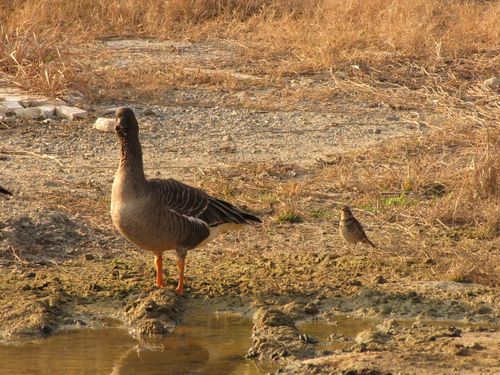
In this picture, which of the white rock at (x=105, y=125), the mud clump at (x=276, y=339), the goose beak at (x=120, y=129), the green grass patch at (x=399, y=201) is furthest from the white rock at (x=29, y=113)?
the mud clump at (x=276, y=339)

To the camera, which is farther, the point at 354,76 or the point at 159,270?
the point at 354,76

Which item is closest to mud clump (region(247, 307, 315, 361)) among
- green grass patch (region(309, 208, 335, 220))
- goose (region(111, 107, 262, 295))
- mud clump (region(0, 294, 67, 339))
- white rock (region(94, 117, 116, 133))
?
goose (region(111, 107, 262, 295))

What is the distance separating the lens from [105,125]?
12.0 metres

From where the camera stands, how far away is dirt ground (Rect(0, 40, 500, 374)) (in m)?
7.04

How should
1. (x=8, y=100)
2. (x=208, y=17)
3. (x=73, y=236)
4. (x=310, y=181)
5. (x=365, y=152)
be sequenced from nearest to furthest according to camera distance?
(x=73, y=236), (x=310, y=181), (x=365, y=152), (x=8, y=100), (x=208, y=17)

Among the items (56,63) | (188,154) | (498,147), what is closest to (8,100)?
(56,63)

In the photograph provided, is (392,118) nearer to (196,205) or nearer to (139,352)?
(196,205)

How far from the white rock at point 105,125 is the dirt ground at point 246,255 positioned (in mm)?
76

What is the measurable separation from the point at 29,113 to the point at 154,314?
544cm

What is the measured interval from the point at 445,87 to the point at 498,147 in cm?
390

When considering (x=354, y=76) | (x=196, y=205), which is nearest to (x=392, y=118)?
(x=354, y=76)

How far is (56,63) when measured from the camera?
13211mm

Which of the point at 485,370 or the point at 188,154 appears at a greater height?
the point at 485,370

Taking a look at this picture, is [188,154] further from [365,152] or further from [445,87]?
[445,87]
